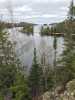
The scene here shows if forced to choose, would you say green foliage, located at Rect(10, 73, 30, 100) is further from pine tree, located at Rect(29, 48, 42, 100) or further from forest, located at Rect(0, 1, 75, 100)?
pine tree, located at Rect(29, 48, 42, 100)

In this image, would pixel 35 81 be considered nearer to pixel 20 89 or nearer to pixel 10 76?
pixel 20 89

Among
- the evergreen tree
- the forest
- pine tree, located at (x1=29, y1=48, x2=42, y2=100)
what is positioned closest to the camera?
the forest

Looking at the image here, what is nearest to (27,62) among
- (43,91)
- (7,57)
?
(7,57)

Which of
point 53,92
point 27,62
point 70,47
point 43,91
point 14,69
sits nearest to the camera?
point 53,92

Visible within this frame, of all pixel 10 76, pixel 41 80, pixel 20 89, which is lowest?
pixel 20 89

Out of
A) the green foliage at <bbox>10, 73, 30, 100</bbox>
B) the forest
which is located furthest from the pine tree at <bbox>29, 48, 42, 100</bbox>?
the green foliage at <bbox>10, 73, 30, 100</bbox>

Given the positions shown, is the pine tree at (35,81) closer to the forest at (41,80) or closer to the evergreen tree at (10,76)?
the forest at (41,80)

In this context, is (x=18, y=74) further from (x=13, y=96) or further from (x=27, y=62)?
(x=27, y=62)

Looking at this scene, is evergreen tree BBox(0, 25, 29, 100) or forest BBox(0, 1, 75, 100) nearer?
forest BBox(0, 1, 75, 100)

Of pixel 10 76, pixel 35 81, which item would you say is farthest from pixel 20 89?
pixel 10 76

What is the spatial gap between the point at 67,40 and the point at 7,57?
4314 millimetres

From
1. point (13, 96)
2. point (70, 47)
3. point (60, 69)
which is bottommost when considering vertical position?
point (13, 96)

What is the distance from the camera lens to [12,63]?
17.1 meters

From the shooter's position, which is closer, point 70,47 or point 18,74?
point 18,74
